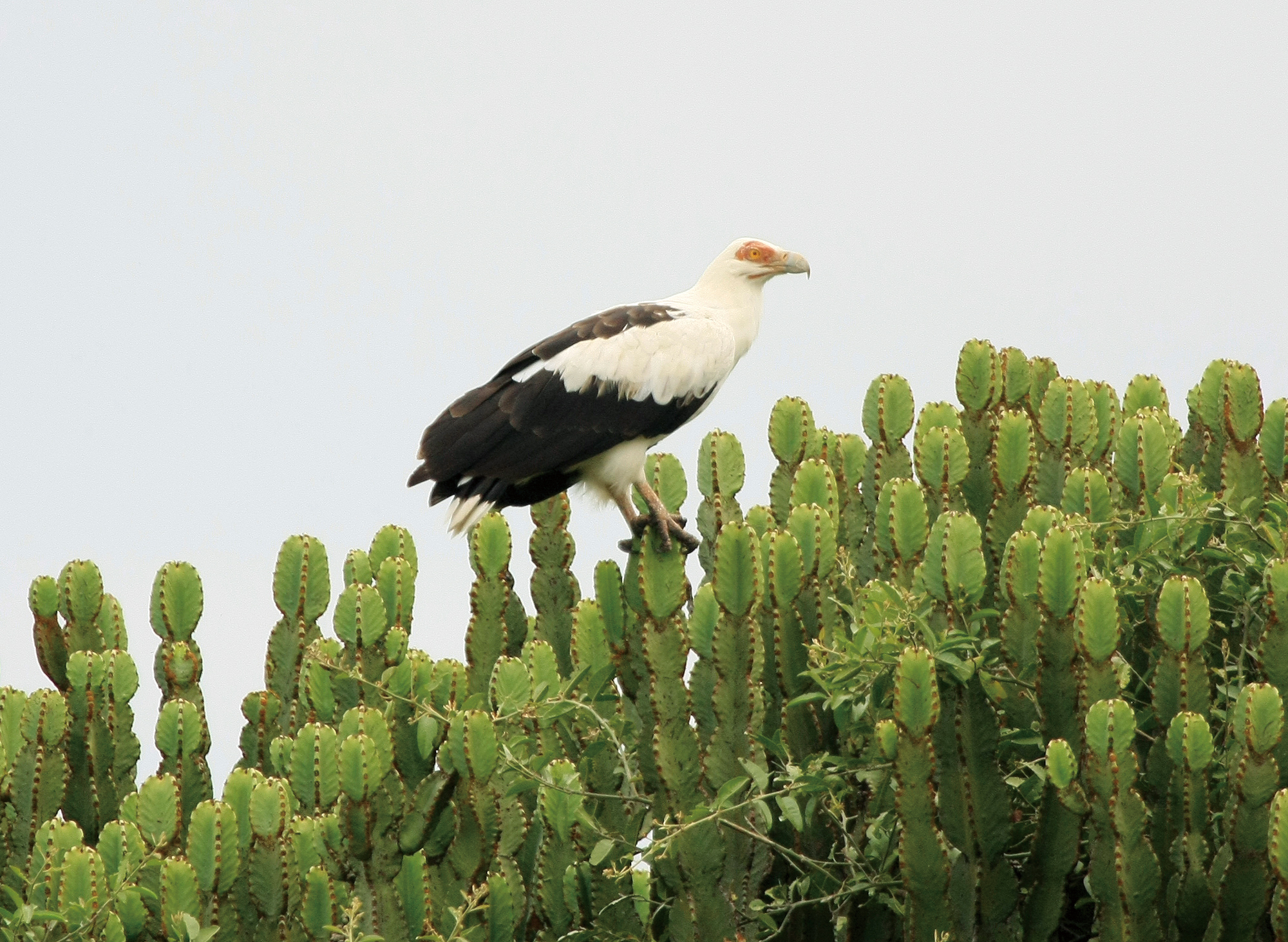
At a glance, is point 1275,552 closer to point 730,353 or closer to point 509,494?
point 730,353

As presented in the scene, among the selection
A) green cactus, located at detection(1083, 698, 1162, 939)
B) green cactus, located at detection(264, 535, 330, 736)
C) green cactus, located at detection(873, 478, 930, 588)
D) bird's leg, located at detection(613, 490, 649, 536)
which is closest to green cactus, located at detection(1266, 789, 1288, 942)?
green cactus, located at detection(1083, 698, 1162, 939)

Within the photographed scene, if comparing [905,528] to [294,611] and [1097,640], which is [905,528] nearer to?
[1097,640]

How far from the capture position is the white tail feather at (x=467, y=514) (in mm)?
7879

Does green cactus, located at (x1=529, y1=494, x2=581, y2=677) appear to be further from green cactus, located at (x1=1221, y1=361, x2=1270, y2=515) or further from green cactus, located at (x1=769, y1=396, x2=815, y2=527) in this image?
green cactus, located at (x1=1221, y1=361, x2=1270, y2=515)

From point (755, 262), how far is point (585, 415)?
1573mm

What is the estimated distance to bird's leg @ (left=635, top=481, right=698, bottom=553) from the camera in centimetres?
764

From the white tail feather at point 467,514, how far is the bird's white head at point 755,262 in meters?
2.00

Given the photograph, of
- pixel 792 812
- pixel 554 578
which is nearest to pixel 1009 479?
pixel 792 812

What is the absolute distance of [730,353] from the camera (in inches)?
335

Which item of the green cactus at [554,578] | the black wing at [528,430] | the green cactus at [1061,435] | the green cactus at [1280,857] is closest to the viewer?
the green cactus at [1280,857]

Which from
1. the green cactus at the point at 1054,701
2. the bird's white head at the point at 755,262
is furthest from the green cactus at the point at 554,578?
the green cactus at the point at 1054,701

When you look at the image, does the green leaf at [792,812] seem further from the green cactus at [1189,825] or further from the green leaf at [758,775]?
the green cactus at [1189,825]

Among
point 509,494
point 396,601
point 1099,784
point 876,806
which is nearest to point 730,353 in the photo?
point 509,494

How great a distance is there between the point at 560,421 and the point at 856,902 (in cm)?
259
